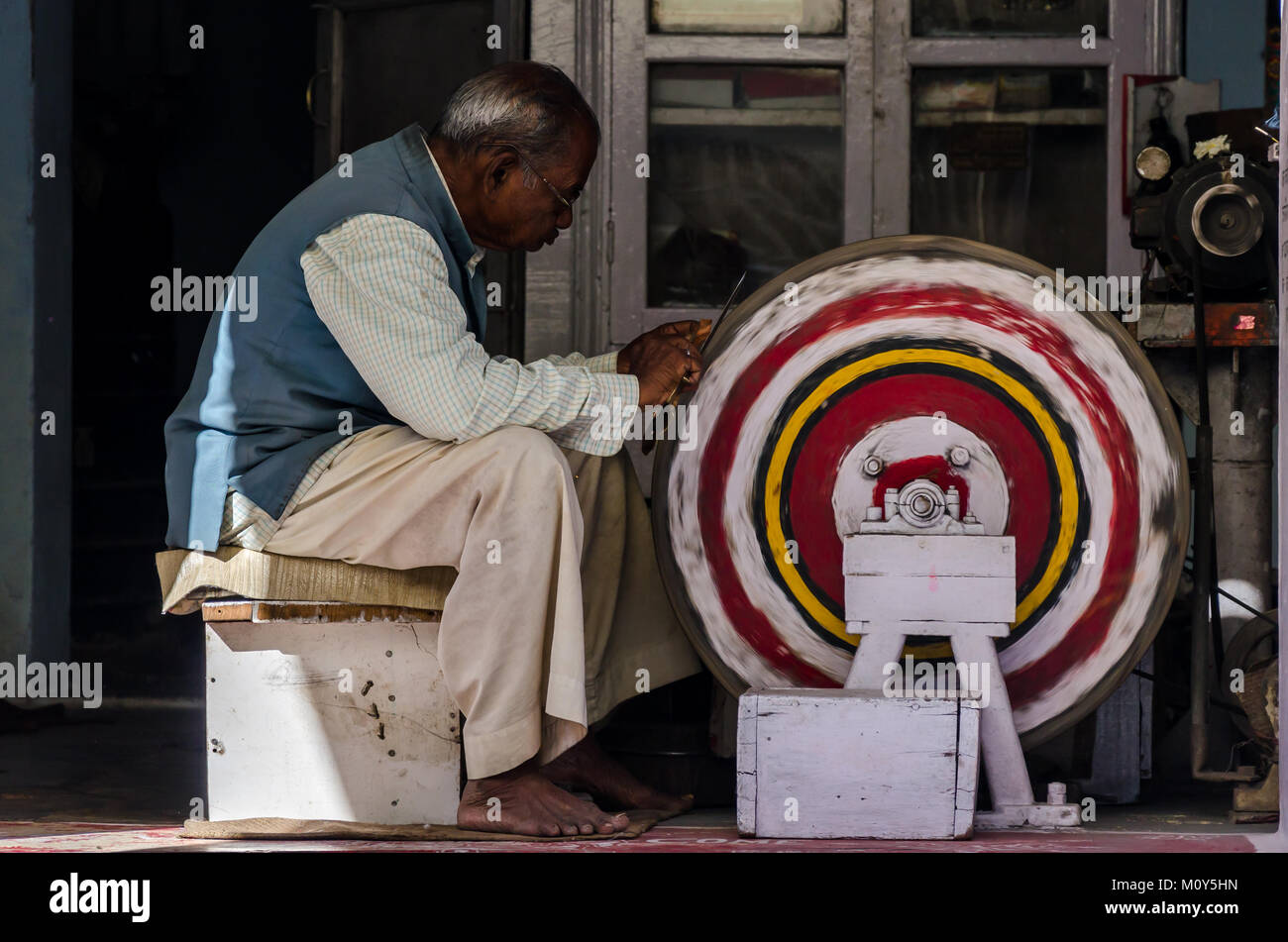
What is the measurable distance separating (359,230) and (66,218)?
6.89 feet

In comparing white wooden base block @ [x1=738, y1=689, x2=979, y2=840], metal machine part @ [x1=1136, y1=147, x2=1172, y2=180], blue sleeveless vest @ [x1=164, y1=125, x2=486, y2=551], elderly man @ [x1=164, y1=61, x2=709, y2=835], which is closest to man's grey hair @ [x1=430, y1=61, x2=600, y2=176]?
elderly man @ [x1=164, y1=61, x2=709, y2=835]

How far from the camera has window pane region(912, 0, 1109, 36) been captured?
3.59 metres

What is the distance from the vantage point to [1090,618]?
8.18 ft

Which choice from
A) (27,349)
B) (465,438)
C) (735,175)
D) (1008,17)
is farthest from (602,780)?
(27,349)

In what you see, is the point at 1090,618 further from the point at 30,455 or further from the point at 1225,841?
the point at 30,455

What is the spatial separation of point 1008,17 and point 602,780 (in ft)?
6.62

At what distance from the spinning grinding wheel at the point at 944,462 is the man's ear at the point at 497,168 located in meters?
0.47

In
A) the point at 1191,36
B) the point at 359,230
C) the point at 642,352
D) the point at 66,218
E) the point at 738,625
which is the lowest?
the point at 738,625

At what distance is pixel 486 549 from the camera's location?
7.54 feet

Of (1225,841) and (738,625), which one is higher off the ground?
(738,625)

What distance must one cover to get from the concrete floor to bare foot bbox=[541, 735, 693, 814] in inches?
2.3
